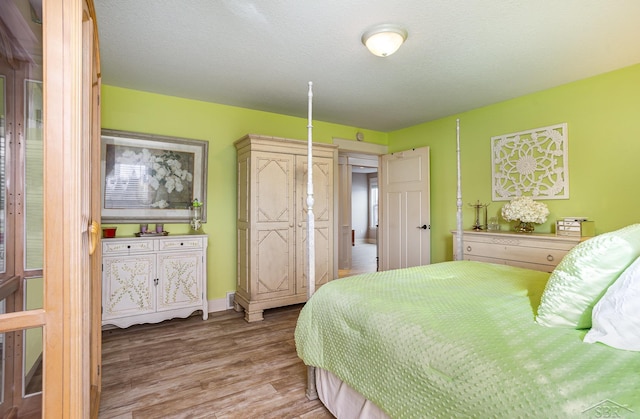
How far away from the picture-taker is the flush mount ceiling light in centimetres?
208

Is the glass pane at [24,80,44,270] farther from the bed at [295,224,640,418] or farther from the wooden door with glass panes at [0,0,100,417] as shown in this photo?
the bed at [295,224,640,418]

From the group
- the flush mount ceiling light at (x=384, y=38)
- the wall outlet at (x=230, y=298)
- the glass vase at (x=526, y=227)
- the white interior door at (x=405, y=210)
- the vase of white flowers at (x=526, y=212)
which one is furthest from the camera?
the white interior door at (x=405, y=210)

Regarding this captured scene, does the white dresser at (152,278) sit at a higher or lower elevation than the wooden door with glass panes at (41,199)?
lower

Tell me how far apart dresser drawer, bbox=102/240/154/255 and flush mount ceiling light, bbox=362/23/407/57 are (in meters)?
2.68

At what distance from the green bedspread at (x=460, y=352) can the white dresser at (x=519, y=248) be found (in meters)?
1.03

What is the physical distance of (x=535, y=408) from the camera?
0.79 metres

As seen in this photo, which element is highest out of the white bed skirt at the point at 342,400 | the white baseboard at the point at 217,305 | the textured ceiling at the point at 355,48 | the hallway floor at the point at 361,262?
the textured ceiling at the point at 355,48

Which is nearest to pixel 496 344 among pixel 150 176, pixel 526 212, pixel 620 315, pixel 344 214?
pixel 620 315

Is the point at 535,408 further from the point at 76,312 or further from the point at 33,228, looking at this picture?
the point at 33,228

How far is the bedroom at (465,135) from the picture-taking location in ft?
8.96

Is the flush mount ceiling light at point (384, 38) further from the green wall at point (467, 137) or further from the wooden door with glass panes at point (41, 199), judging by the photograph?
the wooden door with glass panes at point (41, 199)

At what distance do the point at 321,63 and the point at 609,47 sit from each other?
2.24m

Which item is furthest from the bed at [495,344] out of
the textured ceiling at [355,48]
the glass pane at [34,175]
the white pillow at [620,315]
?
the textured ceiling at [355,48]

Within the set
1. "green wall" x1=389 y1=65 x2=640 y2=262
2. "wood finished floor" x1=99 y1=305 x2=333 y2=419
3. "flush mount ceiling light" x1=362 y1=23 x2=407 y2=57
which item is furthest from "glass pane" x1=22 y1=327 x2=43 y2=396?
"green wall" x1=389 y1=65 x2=640 y2=262
